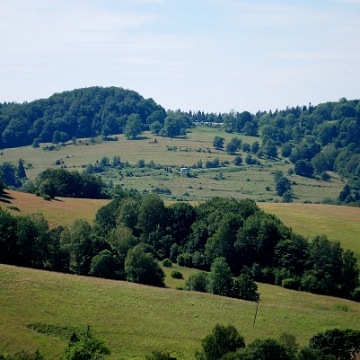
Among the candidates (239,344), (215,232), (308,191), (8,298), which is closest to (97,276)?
(8,298)

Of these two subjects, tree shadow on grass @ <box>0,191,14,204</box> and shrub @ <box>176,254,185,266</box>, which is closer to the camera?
shrub @ <box>176,254,185,266</box>

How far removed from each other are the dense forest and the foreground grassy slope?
6.11m

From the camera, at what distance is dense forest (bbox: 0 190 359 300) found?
81312 mm

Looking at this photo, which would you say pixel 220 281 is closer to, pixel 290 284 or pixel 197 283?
pixel 197 283

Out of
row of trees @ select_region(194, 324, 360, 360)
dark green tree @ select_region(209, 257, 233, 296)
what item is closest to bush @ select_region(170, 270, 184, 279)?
dark green tree @ select_region(209, 257, 233, 296)

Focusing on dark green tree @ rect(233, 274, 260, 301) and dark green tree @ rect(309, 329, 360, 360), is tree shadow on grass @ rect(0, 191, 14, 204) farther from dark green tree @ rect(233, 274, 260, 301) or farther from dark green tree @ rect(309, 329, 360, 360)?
dark green tree @ rect(309, 329, 360, 360)

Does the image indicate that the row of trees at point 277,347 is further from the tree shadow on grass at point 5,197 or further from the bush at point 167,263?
the tree shadow on grass at point 5,197

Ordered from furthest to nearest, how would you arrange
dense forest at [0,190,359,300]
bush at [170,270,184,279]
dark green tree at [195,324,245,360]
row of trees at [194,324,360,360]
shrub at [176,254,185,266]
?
shrub at [176,254,185,266] < bush at [170,270,184,279] < dense forest at [0,190,359,300] < dark green tree at [195,324,245,360] < row of trees at [194,324,360,360]

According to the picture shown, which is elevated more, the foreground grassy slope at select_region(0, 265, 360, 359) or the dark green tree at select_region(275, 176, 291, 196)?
the dark green tree at select_region(275, 176, 291, 196)

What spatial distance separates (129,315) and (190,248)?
36771mm

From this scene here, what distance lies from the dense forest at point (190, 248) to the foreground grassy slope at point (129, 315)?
6.11m

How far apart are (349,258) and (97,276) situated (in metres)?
32.3

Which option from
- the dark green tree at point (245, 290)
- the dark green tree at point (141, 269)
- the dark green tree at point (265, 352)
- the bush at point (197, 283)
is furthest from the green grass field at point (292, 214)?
the dark green tree at point (265, 352)

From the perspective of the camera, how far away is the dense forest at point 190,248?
8131 centimetres
